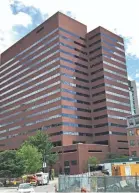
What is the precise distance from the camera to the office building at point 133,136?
116 metres

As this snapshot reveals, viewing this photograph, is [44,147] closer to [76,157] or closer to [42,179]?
[76,157]

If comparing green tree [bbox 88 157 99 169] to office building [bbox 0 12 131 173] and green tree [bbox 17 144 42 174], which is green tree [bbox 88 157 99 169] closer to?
office building [bbox 0 12 131 173]

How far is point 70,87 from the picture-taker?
420 feet

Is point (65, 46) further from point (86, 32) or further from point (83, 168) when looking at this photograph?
point (83, 168)

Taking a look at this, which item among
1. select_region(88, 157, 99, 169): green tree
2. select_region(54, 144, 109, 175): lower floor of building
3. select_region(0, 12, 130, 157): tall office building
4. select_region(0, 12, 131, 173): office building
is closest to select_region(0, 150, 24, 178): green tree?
select_region(88, 157, 99, 169): green tree

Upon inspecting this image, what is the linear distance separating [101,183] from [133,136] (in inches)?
3510

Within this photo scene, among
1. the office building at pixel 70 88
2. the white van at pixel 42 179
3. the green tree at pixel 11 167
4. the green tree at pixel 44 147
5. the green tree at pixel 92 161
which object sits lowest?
the white van at pixel 42 179

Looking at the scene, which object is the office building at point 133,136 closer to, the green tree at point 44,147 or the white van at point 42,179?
the green tree at point 44,147

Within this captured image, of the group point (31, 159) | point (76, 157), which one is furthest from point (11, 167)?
point (76, 157)

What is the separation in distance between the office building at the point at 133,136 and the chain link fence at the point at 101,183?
76.3 metres

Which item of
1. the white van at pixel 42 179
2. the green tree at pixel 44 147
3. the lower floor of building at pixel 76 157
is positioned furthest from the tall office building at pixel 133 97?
the white van at pixel 42 179

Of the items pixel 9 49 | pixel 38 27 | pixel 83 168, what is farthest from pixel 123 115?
pixel 9 49

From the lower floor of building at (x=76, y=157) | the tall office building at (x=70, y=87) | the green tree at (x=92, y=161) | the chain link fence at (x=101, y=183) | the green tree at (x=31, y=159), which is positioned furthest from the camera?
the tall office building at (x=70, y=87)

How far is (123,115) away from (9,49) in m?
74.6
